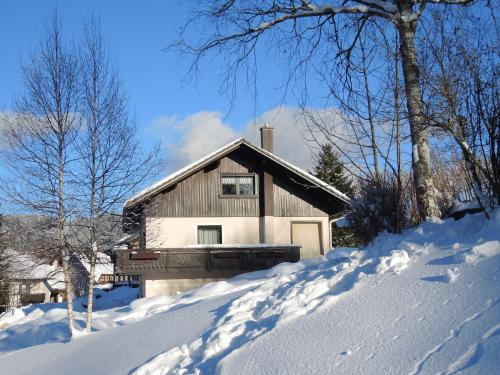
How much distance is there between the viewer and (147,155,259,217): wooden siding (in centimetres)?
2253

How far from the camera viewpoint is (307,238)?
79.1 ft

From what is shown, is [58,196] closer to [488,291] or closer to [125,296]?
[488,291]

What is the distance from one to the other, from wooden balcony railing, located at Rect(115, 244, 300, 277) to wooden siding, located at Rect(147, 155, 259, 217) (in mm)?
2173

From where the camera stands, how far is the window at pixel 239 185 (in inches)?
923

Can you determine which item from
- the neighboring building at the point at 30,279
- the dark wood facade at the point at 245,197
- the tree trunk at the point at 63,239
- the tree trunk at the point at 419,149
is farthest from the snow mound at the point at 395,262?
the dark wood facade at the point at 245,197

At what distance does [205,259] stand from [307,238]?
5.39 m

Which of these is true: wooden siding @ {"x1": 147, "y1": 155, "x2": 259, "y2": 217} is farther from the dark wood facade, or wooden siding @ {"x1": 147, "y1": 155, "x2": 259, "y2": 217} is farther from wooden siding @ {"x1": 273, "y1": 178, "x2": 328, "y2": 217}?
wooden siding @ {"x1": 273, "y1": 178, "x2": 328, "y2": 217}

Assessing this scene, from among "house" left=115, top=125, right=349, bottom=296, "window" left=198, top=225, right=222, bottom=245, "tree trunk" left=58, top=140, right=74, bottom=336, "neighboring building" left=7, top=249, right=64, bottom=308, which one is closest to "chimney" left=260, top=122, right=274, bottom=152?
"house" left=115, top=125, right=349, bottom=296

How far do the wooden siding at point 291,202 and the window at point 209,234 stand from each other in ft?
8.99

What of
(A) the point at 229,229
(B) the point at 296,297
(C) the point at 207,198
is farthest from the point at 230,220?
(B) the point at 296,297

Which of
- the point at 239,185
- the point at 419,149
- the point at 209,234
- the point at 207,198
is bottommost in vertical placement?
the point at 209,234

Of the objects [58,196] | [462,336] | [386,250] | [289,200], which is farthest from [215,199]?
[462,336]

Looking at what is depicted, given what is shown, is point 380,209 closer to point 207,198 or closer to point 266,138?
point 207,198

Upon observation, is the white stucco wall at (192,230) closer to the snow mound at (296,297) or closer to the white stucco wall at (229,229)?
the white stucco wall at (229,229)
